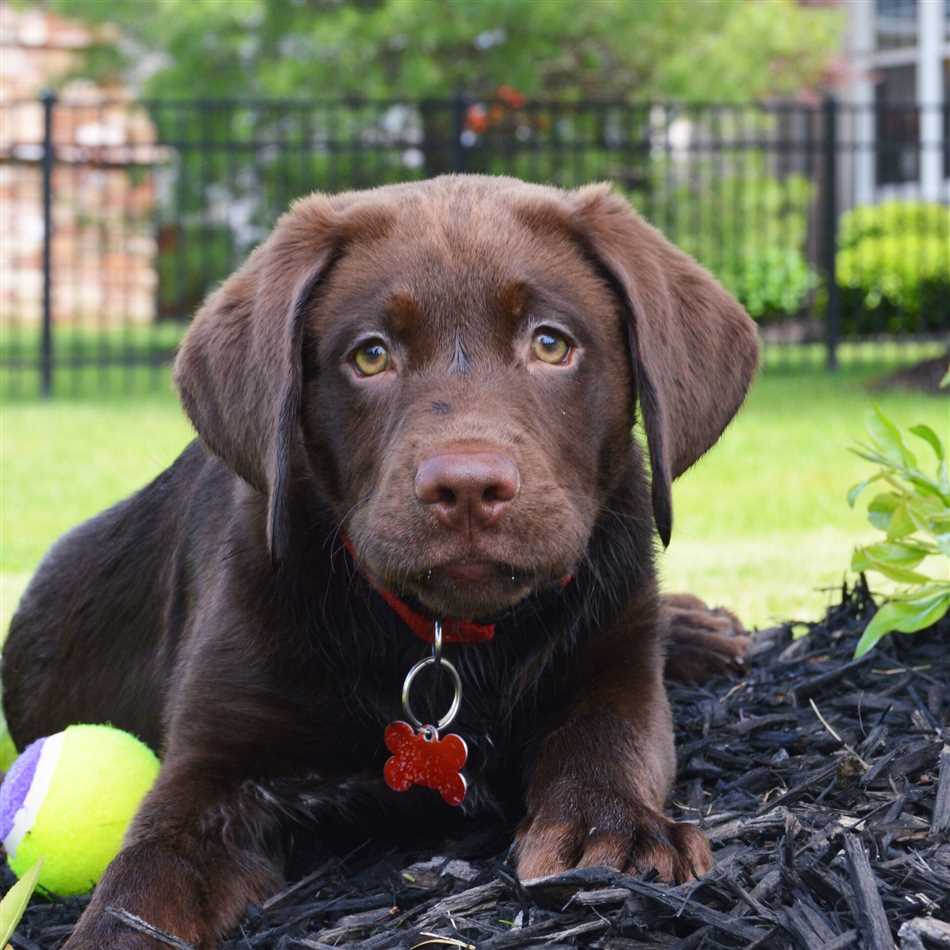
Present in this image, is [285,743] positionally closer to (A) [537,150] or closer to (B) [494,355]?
(B) [494,355]

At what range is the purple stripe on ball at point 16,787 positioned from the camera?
3111 millimetres

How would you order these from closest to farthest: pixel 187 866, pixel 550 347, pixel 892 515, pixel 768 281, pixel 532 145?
1. pixel 187 866
2. pixel 550 347
3. pixel 892 515
4. pixel 532 145
5. pixel 768 281

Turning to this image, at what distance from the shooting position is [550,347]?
9.46 feet

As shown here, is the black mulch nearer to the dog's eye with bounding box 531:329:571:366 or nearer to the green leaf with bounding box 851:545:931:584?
the green leaf with bounding box 851:545:931:584

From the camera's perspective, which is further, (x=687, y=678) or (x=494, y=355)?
(x=687, y=678)

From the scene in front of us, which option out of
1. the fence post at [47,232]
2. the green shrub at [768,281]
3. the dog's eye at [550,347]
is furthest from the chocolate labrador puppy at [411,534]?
the green shrub at [768,281]

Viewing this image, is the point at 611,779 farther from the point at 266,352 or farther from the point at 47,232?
the point at 47,232

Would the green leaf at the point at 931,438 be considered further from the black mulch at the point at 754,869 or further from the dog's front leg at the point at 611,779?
the dog's front leg at the point at 611,779

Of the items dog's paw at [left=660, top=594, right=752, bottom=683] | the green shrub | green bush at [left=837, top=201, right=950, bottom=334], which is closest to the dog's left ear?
dog's paw at [left=660, top=594, right=752, bottom=683]

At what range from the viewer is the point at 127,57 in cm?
2172

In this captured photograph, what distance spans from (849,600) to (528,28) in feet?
43.8

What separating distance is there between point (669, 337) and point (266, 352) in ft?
2.62

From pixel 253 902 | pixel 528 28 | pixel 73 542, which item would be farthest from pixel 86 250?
pixel 253 902

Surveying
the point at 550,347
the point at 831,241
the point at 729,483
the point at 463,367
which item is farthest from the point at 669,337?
the point at 831,241
